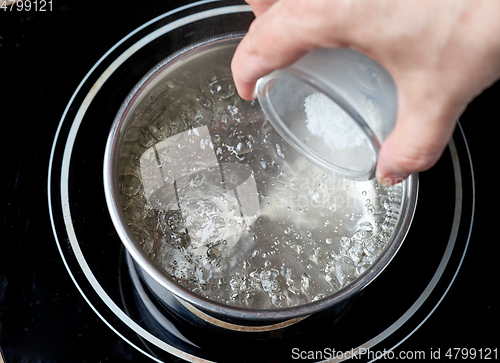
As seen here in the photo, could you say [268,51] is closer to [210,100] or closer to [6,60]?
[210,100]

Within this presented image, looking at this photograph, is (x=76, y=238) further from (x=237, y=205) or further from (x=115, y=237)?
Answer: (x=237, y=205)

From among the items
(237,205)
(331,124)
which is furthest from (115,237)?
(331,124)

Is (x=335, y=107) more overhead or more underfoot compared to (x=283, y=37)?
more underfoot

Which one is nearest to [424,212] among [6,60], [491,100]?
[491,100]

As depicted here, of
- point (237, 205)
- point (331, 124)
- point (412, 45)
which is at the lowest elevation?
point (237, 205)

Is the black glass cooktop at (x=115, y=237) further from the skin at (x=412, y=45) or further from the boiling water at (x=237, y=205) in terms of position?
the skin at (x=412, y=45)

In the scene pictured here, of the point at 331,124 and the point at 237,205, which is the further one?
the point at 237,205
